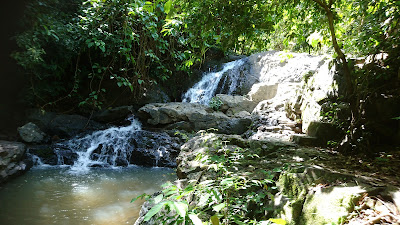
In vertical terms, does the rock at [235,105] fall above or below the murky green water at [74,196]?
above

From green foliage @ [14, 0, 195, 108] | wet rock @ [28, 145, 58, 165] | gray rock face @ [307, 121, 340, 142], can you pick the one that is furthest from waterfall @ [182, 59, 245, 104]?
gray rock face @ [307, 121, 340, 142]

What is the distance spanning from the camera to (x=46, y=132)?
341 inches

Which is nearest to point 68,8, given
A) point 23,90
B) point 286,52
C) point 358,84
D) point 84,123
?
point 23,90

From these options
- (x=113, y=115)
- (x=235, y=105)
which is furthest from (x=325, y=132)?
(x=113, y=115)

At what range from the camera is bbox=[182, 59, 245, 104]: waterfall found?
38.7 ft

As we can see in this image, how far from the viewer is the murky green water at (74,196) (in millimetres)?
3764

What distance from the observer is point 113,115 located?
9.98m

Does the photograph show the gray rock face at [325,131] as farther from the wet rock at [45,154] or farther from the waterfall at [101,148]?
the wet rock at [45,154]

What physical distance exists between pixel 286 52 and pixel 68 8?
23.4 ft

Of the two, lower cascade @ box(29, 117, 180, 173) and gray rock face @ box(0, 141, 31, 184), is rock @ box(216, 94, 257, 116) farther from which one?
gray rock face @ box(0, 141, 31, 184)

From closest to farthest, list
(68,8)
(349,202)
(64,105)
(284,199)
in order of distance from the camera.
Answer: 1. (349,202)
2. (284,199)
3. (68,8)
4. (64,105)

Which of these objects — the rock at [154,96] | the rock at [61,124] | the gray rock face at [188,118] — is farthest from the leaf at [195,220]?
the rock at [154,96]

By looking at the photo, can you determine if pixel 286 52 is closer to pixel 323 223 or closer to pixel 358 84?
pixel 358 84

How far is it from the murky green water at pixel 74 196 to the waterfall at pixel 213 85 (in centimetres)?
610
